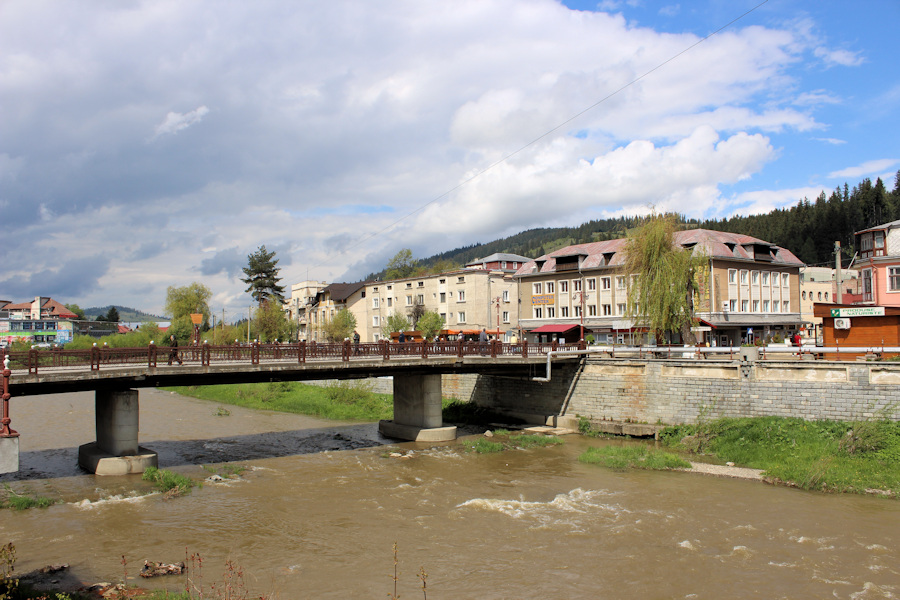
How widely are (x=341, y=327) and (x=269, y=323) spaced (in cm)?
1095

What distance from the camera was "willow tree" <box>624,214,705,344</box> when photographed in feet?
124

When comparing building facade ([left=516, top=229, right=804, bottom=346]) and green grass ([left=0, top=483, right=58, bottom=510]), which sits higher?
building facade ([left=516, top=229, right=804, bottom=346])

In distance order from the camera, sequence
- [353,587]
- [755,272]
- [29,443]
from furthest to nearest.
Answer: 1. [755,272]
2. [29,443]
3. [353,587]

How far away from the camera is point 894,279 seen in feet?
142

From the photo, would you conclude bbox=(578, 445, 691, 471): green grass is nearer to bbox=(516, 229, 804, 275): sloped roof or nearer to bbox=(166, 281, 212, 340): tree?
bbox=(516, 229, 804, 275): sloped roof

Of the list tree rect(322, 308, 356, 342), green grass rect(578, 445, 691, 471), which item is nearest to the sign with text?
green grass rect(578, 445, 691, 471)

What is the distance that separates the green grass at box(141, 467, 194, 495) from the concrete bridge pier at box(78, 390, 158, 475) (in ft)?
4.06

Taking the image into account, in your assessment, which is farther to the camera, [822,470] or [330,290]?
[330,290]

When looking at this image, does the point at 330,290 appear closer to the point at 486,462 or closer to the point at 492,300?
the point at 492,300

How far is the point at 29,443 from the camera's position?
1174 inches

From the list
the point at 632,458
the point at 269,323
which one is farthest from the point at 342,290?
the point at 632,458

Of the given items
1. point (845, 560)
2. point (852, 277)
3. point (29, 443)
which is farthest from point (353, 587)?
point (852, 277)

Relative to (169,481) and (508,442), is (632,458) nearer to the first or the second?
(508,442)

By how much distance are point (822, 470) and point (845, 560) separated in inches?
280
